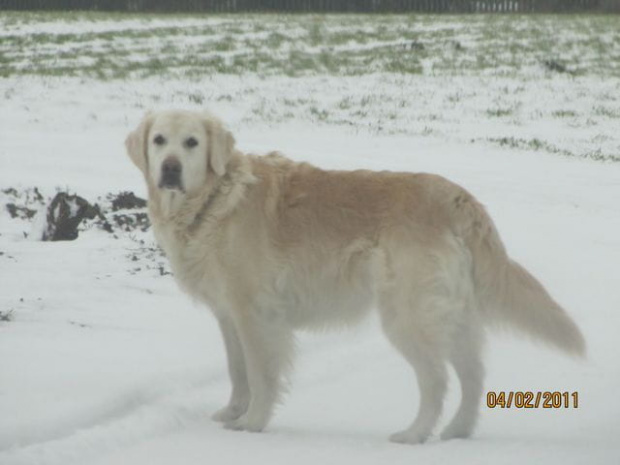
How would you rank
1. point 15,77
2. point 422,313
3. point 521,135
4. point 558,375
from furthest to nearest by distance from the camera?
1. point 15,77
2. point 521,135
3. point 558,375
4. point 422,313

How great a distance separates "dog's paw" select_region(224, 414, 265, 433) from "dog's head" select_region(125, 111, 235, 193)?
41.5 inches

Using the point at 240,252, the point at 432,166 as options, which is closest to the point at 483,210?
the point at 240,252

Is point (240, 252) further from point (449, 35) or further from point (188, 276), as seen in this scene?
point (449, 35)

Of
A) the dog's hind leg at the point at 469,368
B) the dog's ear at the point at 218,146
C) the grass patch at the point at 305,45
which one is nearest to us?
the dog's hind leg at the point at 469,368

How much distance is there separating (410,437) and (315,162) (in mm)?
7136

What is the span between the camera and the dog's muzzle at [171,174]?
17.3 ft

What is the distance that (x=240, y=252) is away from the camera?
5238 millimetres

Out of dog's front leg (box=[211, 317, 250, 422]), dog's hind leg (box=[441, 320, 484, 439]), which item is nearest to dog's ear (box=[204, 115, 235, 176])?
dog's front leg (box=[211, 317, 250, 422])

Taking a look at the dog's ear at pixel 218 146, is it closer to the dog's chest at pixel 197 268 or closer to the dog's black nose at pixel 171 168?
the dog's black nose at pixel 171 168

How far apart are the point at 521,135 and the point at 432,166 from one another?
3.10 meters
